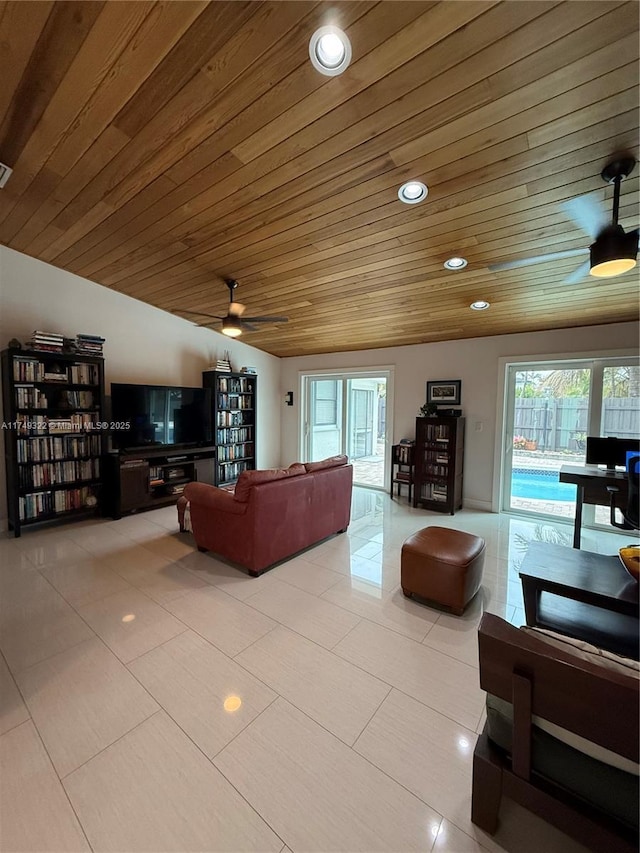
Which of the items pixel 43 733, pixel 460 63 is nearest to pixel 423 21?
pixel 460 63

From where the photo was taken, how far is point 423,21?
135 centimetres

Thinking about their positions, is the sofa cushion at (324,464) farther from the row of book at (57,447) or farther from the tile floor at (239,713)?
the row of book at (57,447)

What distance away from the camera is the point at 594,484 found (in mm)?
3178

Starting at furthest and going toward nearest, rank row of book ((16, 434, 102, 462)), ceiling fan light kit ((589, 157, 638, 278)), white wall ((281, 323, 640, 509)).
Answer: white wall ((281, 323, 640, 509)) → row of book ((16, 434, 102, 462)) → ceiling fan light kit ((589, 157, 638, 278))

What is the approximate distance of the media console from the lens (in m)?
4.20

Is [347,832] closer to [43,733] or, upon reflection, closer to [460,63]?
[43,733]

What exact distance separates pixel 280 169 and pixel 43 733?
3187 millimetres

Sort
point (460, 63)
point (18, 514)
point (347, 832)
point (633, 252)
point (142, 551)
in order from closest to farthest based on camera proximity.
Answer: point (347, 832), point (460, 63), point (633, 252), point (142, 551), point (18, 514)

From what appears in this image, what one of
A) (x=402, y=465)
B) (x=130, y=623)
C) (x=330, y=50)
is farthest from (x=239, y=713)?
(x=402, y=465)

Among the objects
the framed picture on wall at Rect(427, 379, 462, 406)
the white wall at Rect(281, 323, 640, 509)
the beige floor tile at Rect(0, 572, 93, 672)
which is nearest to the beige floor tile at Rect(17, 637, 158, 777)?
the beige floor tile at Rect(0, 572, 93, 672)

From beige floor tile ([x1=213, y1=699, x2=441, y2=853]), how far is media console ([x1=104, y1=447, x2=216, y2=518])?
11.3 ft

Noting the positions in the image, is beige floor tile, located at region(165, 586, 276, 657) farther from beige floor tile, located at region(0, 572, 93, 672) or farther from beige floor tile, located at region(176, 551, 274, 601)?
beige floor tile, located at region(0, 572, 93, 672)

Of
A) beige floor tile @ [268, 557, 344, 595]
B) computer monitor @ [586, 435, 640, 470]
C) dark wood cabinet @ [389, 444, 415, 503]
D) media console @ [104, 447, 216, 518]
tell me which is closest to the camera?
beige floor tile @ [268, 557, 344, 595]

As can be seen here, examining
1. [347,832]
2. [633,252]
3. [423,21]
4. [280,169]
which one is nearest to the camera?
[347,832]
